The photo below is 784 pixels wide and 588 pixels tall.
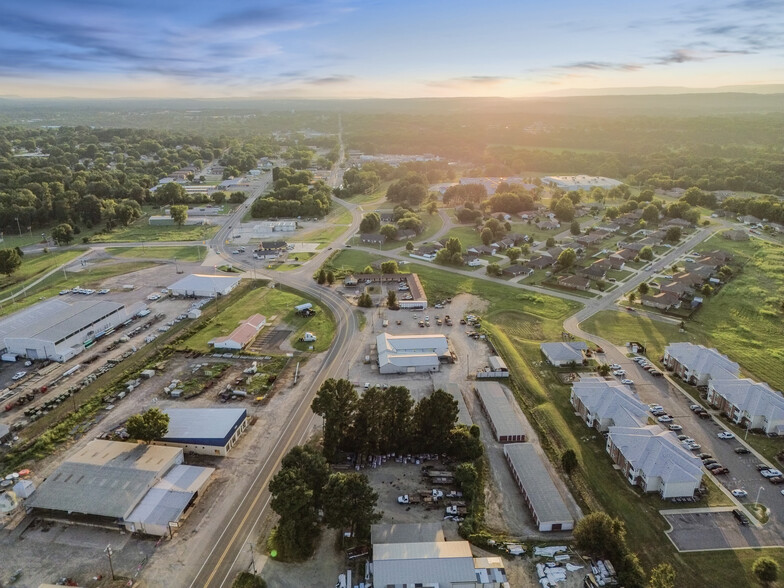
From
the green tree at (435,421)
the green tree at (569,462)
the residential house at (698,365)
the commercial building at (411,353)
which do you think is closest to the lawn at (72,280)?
the commercial building at (411,353)

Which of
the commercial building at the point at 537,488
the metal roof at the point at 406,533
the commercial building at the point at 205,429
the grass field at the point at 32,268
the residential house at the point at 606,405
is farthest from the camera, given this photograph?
the grass field at the point at 32,268

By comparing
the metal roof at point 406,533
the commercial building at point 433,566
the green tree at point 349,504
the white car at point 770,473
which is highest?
the green tree at point 349,504

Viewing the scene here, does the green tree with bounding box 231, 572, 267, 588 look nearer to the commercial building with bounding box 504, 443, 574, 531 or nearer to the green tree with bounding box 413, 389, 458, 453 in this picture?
the green tree with bounding box 413, 389, 458, 453

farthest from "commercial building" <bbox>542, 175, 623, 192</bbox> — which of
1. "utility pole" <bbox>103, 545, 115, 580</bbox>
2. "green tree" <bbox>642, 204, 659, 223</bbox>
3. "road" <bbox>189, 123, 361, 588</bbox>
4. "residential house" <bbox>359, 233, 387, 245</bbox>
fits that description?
"utility pole" <bbox>103, 545, 115, 580</bbox>

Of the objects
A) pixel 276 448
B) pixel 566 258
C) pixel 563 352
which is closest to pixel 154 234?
pixel 276 448

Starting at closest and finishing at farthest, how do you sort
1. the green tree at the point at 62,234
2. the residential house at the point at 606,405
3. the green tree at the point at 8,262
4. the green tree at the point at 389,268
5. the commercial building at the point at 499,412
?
the commercial building at the point at 499,412, the residential house at the point at 606,405, the green tree at the point at 8,262, the green tree at the point at 389,268, the green tree at the point at 62,234

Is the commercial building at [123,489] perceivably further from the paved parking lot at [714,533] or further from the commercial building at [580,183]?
the commercial building at [580,183]

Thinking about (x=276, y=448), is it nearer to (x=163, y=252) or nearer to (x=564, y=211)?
(x=163, y=252)
